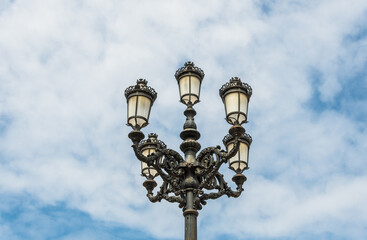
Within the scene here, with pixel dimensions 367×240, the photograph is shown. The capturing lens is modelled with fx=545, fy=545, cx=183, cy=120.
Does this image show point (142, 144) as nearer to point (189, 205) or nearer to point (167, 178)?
point (167, 178)

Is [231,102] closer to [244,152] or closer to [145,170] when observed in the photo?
[244,152]

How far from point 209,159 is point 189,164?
35 cm

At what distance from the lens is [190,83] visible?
31.8ft

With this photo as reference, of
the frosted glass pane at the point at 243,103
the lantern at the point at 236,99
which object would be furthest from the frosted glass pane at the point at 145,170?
the frosted glass pane at the point at 243,103

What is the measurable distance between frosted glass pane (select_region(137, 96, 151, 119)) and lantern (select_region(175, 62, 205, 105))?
27.6 inches

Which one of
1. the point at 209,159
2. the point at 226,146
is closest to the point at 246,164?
the point at 226,146

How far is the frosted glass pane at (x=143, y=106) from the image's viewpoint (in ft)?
30.3

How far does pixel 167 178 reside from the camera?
30.1ft

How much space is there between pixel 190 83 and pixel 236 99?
37.8 inches

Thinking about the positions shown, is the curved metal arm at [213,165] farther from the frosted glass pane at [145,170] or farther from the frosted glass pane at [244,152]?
the frosted glass pane at [145,170]

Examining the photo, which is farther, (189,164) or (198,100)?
(198,100)

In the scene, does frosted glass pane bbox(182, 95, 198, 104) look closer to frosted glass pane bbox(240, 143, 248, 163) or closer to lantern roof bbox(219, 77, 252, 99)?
lantern roof bbox(219, 77, 252, 99)

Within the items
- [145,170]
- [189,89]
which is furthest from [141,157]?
[145,170]

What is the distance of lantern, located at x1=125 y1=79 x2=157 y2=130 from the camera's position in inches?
361
